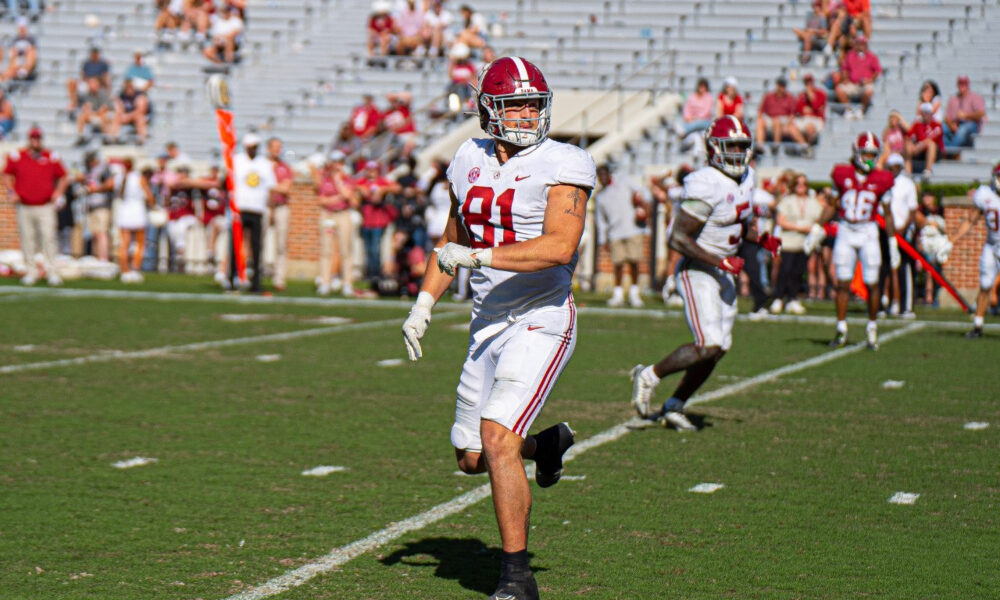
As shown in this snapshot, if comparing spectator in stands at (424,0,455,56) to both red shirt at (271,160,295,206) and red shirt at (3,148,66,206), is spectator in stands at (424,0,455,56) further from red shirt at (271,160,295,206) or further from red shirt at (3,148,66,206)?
red shirt at (3,148,66,206)

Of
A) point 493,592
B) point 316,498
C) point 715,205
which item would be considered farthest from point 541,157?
point 715,205

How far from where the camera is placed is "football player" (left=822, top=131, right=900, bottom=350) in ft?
43.2

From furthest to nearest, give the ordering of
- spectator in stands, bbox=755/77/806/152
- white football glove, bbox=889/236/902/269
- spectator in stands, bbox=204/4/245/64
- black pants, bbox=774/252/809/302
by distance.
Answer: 1. spectator in stands, bbox=204/4/245/64
2. spectator in stands, bbox=755/77/806/152
3. black pants, bbox=774/252/809/302
4. white football glove, bbox=889/236/902/269

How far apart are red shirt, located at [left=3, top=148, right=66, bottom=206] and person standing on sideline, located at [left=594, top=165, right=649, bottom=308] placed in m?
7.15

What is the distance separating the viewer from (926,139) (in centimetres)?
1988

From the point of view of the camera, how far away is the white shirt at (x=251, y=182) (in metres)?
18.0

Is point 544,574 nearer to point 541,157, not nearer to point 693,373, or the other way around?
point 541,157

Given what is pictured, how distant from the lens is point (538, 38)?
25.9m

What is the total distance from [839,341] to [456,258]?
31.0 feet

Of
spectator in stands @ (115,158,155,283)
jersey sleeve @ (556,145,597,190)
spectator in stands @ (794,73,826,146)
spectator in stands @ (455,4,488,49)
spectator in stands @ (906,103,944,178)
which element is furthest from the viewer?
spectator in stands @ (455,4,488,49)

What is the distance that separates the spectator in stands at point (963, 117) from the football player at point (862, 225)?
793 centimetres

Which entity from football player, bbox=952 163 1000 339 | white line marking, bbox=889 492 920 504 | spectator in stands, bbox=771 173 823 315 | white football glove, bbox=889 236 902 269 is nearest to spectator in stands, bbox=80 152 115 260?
spectator in stands, bbox=771 173 823 315

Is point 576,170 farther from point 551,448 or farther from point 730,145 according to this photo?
point 730,145

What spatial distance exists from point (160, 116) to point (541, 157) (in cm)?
2326
